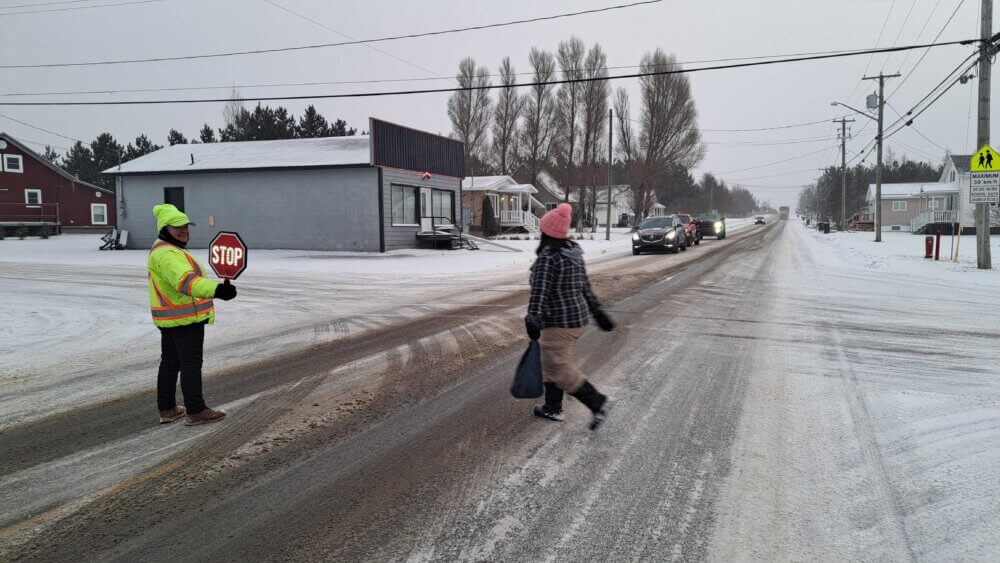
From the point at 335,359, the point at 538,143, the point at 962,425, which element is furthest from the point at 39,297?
the point at 538,143

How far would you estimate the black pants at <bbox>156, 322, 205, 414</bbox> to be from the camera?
4.66 m

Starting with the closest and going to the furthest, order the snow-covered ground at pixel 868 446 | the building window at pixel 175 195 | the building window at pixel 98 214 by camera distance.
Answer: the snow-covered ground at pixel 868 446 < the building window at pixel 175 195 < the building window at pixel 98 214

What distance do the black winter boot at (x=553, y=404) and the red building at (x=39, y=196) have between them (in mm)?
47776

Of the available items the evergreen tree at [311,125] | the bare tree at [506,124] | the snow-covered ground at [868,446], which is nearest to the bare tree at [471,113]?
the bare tree at [506,124]

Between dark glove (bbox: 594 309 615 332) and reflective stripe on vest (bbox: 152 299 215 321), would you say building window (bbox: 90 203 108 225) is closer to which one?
reflective stripe on vest (bbox: 152 299 215 321)

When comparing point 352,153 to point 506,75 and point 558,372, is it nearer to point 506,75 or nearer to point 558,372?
point 558,372

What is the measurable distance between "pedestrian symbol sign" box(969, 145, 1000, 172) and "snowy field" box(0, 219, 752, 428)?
10.8 m

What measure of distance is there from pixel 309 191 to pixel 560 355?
23313 mm

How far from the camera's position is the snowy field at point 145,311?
6328 millimetres

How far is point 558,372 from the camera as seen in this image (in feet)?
15.1

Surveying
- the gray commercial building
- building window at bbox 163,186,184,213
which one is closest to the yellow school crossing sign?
the gray commercial building

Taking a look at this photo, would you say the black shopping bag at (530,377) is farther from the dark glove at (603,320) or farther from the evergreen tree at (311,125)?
the evergreen tree at (311,125)

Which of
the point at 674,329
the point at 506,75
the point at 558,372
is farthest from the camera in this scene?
the point at 506,75

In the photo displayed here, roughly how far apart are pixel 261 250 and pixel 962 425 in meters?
26.2
